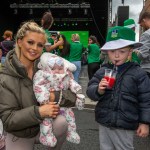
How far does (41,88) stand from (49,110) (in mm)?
192

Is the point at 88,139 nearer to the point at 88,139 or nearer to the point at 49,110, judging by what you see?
the point at 88,139

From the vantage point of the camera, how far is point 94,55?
8.88 metres

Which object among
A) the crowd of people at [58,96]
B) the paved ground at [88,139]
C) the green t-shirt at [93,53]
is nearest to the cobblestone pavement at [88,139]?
the paved ground at [88,139]

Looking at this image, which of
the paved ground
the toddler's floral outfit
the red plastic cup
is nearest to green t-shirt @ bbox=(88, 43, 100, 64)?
the paved ground

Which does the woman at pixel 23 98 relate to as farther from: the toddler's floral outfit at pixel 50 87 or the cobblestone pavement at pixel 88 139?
the cobblestone pavement at pixel 88 139

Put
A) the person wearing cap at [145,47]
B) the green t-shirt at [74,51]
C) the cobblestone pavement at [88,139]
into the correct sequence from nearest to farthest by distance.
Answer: the person wearing cap at [145,47] < the cobblestone pavement at [88,139] < the green t-shirt at [74,51]

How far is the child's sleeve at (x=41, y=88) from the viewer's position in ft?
8.41

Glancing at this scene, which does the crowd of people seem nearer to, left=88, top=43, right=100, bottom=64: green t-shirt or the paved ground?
the paved ground

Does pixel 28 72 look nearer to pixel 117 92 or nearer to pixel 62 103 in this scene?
pixel 62 103

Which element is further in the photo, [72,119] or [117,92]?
[72,119]

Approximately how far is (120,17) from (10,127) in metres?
6.34

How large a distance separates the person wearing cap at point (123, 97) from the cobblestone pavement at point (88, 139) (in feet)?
4.15

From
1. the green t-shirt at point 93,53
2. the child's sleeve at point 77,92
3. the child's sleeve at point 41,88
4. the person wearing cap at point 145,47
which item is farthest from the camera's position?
the green t-shirt at point 93,53

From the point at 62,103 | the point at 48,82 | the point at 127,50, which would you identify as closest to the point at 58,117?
the point at 62,103
